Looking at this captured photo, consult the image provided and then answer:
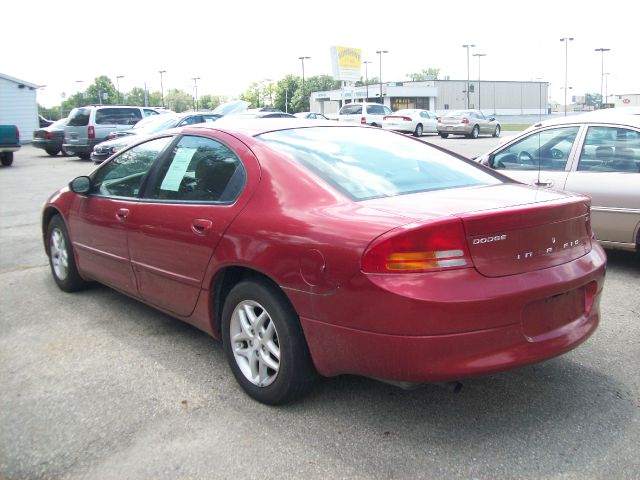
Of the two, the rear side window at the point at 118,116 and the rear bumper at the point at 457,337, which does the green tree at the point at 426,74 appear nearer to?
the rear side window at the point at 118,116

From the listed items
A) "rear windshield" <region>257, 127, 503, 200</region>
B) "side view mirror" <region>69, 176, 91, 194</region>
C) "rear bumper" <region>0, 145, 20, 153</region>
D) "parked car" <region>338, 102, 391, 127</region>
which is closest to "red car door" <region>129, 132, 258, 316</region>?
"rear windshield" <region>257, 127, 503, 200</region>

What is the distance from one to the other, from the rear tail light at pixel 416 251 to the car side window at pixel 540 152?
398cm

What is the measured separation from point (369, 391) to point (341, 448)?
0.64 metres

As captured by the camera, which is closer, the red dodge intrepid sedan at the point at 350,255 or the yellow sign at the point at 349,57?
the red dodge intrepid sedan at the point at 350,255

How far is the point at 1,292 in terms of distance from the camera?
5680 millimetres

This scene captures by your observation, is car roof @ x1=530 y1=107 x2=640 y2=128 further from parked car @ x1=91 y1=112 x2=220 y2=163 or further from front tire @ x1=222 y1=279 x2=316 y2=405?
parked car @ x1=91 y1=112 x2=220 y2=163

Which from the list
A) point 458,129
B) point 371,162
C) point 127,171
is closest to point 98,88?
point 458,129

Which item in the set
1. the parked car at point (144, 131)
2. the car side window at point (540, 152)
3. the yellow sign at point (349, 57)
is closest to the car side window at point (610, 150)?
the car side window at point (540, 152)

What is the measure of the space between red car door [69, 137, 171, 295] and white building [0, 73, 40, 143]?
35.8 metres

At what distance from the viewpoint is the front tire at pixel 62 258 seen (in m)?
5.38

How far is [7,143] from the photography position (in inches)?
815

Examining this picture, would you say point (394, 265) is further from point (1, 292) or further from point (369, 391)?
point (1, 292)

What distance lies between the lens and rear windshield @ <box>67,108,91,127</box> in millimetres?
22062

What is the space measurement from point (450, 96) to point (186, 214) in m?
91.2
